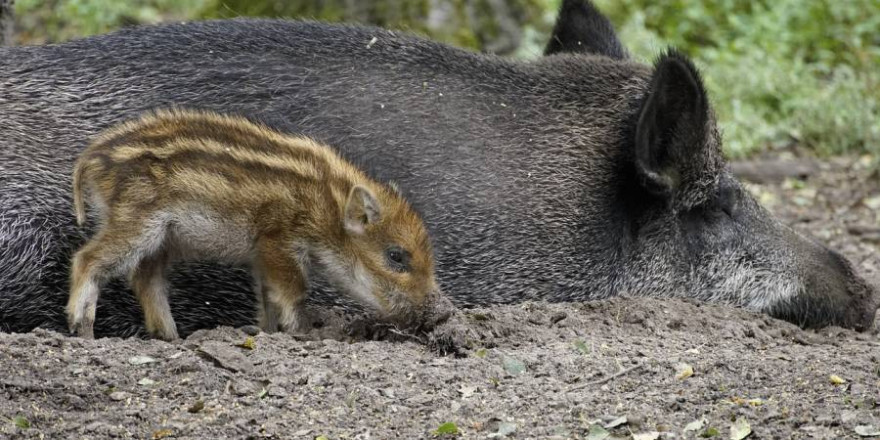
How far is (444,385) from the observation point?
4660mm

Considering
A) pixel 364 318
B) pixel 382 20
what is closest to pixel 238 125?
pixel 364 318

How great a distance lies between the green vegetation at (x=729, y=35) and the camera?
11.1 m

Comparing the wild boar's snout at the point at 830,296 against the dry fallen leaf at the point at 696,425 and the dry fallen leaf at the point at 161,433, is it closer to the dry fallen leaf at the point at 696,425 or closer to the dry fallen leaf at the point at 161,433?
the dry fallen leaf at the point at 696,425

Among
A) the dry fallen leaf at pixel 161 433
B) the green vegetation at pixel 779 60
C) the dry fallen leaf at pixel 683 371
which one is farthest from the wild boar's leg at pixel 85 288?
the green vegetation at pixel 779 60

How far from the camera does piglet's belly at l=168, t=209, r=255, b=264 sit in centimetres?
510

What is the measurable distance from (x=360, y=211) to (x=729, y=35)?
9.07m

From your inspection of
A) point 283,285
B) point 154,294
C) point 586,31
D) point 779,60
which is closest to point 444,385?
point 283,285

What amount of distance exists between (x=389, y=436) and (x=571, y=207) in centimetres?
Result: 239

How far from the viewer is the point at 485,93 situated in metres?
6.43

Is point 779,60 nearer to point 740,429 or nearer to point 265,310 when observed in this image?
point 265,310

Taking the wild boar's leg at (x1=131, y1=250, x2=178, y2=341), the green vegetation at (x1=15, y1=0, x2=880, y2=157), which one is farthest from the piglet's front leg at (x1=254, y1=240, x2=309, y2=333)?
the green vegetation at (x1=15, y1=0, x2=880, y2=157)

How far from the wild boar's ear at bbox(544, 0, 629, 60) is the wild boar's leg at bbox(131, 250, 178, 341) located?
3119mm

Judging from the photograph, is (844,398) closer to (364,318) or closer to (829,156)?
(364,318)

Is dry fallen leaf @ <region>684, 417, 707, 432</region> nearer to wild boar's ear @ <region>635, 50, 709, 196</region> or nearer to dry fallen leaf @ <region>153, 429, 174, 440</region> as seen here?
dry fallen leaf @ <region>153, 429, 174, 440</region>
